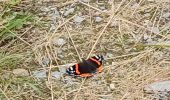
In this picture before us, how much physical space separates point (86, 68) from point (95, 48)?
0.28 metres

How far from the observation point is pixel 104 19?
146 inches

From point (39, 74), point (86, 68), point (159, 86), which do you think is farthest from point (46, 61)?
point (159, 86)

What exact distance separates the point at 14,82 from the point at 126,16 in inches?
42.8

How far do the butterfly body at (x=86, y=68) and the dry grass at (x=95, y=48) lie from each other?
38mm

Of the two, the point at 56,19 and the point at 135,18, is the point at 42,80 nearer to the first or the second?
the point at 56,19

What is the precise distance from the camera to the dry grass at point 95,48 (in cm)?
313

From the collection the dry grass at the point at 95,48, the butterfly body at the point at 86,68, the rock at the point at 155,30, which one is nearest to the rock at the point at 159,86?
the dry grass at the point at 95,48

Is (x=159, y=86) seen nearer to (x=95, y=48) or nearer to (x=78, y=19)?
(x=95, y=48)

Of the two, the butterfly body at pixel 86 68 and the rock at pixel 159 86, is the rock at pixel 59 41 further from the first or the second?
the rock at pixel 159 86

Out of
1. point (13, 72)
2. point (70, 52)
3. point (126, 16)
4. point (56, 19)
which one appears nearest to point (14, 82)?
point (13, 72)

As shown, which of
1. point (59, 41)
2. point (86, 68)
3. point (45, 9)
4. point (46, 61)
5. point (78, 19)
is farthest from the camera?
point (45, 9)

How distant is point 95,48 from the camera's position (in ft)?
11.4

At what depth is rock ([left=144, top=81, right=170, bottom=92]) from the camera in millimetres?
3080

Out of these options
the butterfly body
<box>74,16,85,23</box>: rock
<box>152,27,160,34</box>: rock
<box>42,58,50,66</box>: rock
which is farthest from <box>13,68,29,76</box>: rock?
<box>152,27,160,34</box>: rock
